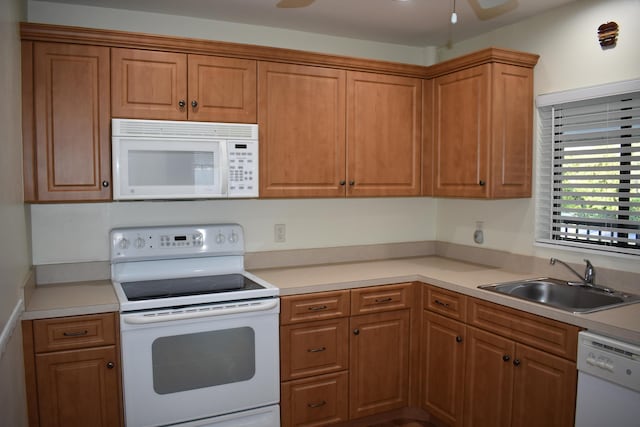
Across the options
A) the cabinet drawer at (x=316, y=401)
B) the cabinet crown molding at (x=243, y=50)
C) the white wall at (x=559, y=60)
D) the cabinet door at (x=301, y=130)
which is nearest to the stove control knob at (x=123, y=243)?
the cabinet door at (x=301, y=130)

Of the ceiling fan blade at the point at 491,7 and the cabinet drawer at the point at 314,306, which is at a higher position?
the ceiling fan blade at the point at 491,7

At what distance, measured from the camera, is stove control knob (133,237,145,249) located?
2779 mm

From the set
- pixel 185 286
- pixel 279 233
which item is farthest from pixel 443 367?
pixel 185 286

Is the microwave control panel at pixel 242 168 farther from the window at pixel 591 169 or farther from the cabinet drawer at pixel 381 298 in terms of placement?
the window at pixel 591 169

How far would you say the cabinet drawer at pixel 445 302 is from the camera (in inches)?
105

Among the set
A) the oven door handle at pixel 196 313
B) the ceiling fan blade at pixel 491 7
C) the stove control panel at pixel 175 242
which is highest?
the ceiling fan blade at pixel 491 7

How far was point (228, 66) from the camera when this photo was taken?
274 cm

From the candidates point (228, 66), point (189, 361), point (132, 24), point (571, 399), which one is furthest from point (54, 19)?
point (571, 399)

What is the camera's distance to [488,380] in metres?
2.51

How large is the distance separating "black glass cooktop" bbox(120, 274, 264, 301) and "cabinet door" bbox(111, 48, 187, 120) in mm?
886

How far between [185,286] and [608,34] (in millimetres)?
2533

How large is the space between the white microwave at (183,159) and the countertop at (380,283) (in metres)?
0.53

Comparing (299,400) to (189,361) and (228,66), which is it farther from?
(228,66)

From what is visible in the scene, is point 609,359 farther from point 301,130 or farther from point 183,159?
point 183,159
